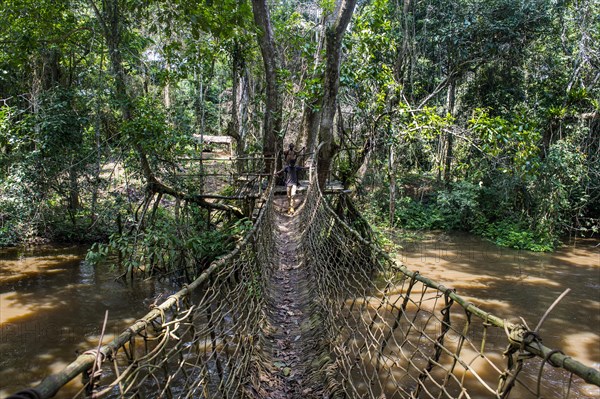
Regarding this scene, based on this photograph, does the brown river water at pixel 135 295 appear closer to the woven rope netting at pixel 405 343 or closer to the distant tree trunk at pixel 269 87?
the woven rope netting at pixel 405 343

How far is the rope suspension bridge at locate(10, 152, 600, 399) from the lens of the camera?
3.45 feet

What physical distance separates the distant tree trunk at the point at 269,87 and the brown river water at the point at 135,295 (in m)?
2.76

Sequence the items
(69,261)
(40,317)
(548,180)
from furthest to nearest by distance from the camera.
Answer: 1. (548,180)
2. (69,261)
3. (40,317)

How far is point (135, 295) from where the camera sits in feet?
18.9

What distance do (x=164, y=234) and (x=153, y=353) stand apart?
424 centimetres

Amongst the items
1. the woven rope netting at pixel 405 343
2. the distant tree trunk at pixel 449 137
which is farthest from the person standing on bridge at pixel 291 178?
the distant tree trunk at pixel 449 137

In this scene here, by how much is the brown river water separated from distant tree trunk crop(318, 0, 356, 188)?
→ 2875 millimetres

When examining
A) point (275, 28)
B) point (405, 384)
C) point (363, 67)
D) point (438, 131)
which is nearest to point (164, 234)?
point (405, 384)

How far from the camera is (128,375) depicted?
1052 mm

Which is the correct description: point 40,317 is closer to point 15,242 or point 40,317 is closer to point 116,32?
point 15,242

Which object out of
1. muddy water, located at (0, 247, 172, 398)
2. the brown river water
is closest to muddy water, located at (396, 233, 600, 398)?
the brown river water

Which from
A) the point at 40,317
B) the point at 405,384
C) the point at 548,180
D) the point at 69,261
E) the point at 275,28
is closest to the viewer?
the point at 405,384

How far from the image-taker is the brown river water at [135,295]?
4324mm

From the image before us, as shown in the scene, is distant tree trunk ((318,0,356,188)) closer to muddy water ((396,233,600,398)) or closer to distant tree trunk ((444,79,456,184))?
muddy water ((396,233,600,398))
